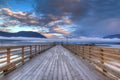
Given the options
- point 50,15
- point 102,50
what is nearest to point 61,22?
point 50,15

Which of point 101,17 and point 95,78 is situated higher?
point 101,17

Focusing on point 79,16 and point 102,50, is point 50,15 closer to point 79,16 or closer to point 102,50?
point 79,16

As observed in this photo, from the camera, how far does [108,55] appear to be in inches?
238

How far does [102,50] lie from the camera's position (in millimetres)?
6805

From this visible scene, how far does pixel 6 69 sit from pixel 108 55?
164 inches

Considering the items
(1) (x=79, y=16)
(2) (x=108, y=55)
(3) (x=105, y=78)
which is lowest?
(3) (x=105, y=78)

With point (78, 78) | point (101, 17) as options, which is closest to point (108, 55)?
point (78, 78)

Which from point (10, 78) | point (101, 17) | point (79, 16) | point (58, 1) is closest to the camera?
point (10, 78)

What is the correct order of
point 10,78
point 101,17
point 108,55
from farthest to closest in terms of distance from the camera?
point 101,17 < point 108,55 < point 10,78

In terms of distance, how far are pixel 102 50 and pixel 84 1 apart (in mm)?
13914

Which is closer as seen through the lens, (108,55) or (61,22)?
(108,55)

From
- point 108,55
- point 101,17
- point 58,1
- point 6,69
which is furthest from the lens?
point 101,17

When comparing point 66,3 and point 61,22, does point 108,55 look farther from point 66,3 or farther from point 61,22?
point 61,22

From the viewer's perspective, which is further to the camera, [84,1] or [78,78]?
[84,1]
